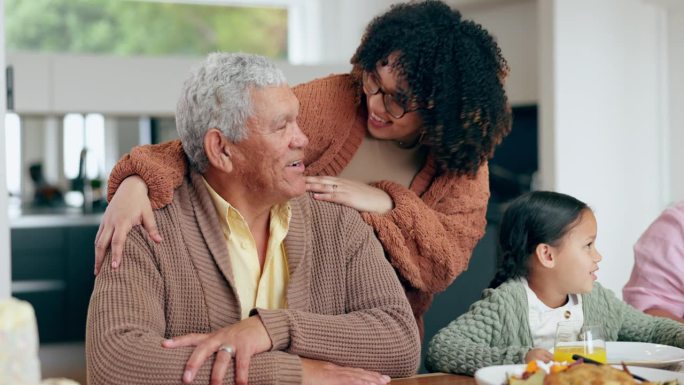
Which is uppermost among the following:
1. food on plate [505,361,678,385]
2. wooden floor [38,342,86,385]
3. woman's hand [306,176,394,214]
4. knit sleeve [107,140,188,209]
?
knit sleeve [107,140,188,209]

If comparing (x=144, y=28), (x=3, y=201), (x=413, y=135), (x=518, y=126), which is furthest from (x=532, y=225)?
(x=144, y=28)

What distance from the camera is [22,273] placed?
17.4 feet

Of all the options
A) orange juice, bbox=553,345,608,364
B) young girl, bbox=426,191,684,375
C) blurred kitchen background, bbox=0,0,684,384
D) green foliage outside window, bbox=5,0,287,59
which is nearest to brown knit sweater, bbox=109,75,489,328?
young girl, bbox=426,191,684,375

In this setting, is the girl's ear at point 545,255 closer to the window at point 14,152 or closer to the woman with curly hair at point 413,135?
the woman with curly hair at point 413,135

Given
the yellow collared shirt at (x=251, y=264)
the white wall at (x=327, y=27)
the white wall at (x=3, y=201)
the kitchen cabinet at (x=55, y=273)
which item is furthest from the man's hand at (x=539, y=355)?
the white wall at (x=327, y=27)

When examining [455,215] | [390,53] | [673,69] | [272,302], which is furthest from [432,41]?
[673,69]

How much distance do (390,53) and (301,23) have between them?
16.0ft

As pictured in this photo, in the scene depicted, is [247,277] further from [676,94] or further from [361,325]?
[676,94]

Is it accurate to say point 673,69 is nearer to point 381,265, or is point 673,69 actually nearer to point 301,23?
point 301,23

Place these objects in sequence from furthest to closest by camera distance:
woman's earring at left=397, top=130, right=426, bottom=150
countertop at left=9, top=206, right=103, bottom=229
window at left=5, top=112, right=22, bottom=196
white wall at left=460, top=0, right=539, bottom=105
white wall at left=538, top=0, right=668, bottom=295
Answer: window at left=5, top=112, right=22, bottom=196, white wall at left=460, top=0, right=539, bottom=105, countertop at left=9, top=206, right=103, bottom=229, white wall at left=538, top=0, right=668, bottom=295, woman's earring at left=397, top=130, right=426, bottom=150

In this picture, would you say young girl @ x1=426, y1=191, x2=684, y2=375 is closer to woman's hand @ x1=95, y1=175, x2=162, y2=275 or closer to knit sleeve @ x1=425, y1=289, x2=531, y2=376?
knit sleeve @ x1=425, y1=289, x2=531, y2=376

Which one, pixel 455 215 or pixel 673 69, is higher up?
pixel 673 69

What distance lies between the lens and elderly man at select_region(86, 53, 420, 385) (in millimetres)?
1636

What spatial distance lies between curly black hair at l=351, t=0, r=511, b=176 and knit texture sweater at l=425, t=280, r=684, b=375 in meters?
0.33
